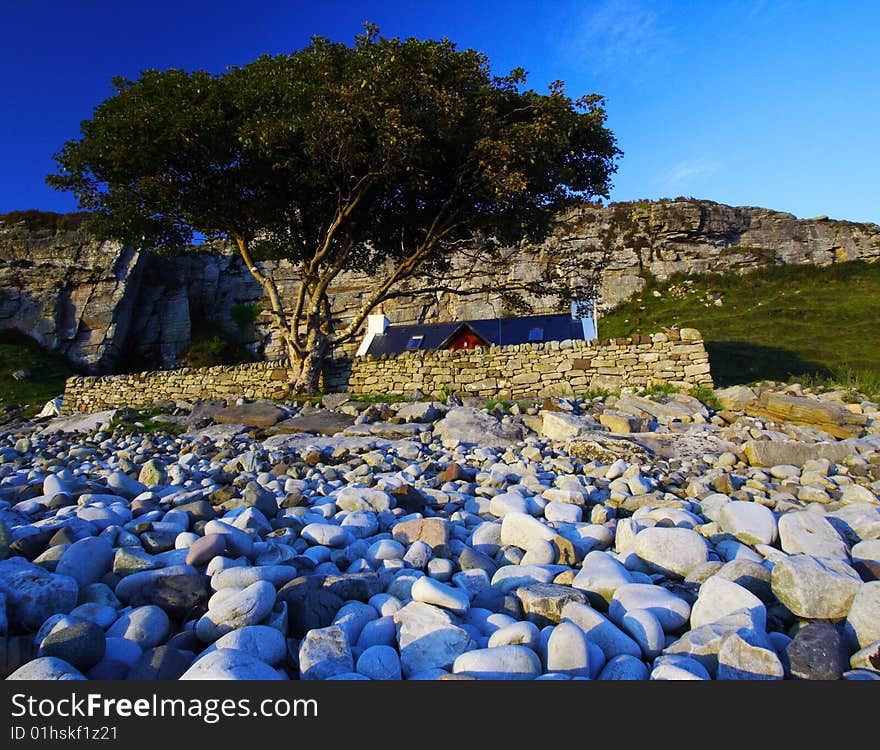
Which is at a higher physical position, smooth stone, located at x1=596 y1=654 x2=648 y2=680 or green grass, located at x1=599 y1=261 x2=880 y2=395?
green grass, located at x1=599 y1=261 x2=880 y2=395

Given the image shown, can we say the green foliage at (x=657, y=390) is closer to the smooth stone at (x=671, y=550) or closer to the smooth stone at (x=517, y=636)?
the smooth stone at (x=671, y=550)

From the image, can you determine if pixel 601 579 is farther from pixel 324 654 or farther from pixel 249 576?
pixel 249 576

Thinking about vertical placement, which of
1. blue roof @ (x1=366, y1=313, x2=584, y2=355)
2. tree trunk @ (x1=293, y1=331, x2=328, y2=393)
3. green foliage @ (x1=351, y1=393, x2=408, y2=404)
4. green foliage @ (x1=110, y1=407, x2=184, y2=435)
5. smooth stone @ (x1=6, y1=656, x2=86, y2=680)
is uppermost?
blue roof @ (x1=366, y1=313, x2=584, y2=355)

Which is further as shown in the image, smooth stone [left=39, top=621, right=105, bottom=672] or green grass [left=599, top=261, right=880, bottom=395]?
green grass [left=599, top=261, right=880, bottom=395]

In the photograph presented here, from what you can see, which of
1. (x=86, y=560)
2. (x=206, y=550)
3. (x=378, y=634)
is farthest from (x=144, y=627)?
(x=378, y=634)

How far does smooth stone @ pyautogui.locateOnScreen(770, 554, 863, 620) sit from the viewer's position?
2090mm

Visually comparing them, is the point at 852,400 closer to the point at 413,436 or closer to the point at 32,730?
the point at 413,436

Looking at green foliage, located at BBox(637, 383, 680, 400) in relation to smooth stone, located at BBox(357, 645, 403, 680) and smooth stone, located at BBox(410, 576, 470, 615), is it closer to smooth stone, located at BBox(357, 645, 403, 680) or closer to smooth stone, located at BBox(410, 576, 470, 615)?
smooth stone, located at BBox(410, 576, 470, 615)

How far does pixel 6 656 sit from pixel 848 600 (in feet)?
10.3

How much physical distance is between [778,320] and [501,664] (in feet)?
102

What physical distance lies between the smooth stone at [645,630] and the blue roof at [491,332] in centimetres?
2364

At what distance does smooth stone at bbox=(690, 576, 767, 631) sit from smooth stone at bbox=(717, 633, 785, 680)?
327 mm

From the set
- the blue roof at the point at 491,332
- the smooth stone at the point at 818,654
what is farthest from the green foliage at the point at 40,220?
the smooth stone at the point at 818,654

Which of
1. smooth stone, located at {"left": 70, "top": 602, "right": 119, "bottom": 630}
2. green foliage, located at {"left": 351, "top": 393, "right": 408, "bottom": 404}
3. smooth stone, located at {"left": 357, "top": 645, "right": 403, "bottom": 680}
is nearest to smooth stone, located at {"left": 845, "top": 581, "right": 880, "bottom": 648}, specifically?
smooth stone, located at {"left": 357, "top": 645, "right": 403, "bottom": 680}
